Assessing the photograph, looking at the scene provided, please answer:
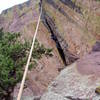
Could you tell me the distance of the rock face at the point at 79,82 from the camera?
13.1m

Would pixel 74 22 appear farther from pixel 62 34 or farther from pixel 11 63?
pixel 11 63

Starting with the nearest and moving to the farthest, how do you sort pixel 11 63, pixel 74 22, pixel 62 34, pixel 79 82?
pixel 79 82, pixel 11 63, pixel 62 34, pixel 74 22

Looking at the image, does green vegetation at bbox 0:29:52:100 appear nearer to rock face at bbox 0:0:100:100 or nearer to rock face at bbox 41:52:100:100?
rock face at bbox 41:52:100:100

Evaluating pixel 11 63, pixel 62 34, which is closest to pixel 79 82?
pixel 11 63

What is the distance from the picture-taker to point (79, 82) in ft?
46.7

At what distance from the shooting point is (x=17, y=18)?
3488 centimetres

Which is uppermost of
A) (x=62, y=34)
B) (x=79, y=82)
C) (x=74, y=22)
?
(x=74, y=22)

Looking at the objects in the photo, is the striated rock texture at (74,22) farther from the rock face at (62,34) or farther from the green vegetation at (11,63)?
the green vegetation at (11,63)

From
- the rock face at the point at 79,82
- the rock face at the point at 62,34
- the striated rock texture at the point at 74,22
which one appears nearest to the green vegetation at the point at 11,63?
the rock face at the point at 79,82

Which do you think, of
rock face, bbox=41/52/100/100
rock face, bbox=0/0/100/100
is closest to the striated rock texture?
rock face, bbox=0/0/100/100

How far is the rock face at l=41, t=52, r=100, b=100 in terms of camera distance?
13052 millimetres

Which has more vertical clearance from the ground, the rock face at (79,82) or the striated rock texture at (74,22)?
the striated rock texture at (74,22)

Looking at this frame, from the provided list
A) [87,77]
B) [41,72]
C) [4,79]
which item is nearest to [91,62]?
[87,77]

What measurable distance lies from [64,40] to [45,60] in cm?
269
